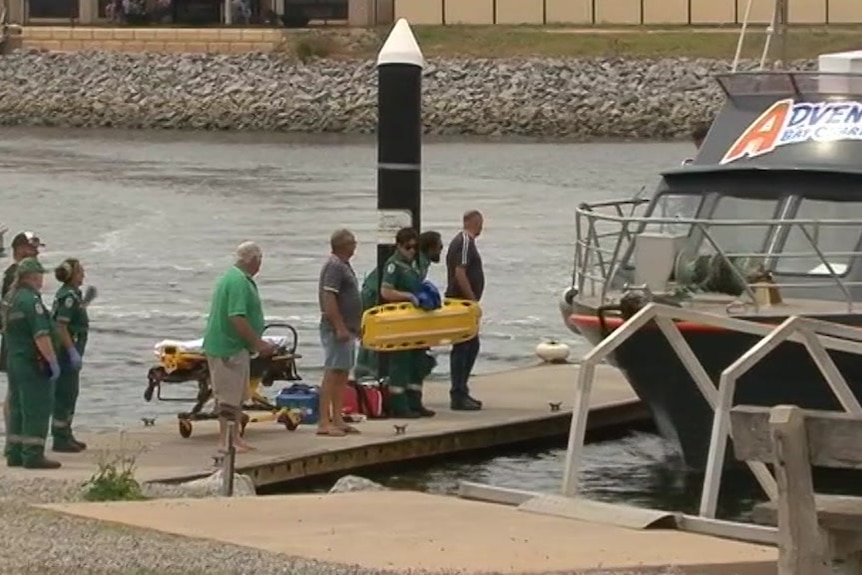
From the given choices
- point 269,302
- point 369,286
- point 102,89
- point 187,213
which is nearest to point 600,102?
point 102,89

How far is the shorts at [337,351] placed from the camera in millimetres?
17859

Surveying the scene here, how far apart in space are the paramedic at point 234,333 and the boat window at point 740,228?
347cm

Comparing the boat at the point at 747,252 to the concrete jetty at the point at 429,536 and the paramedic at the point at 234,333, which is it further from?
the concrete jetty at the point at 429,536

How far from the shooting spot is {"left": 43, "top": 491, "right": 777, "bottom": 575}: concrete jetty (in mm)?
12266

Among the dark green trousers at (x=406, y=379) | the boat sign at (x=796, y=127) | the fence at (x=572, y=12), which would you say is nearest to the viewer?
the boat sign at (x=796, y=127)

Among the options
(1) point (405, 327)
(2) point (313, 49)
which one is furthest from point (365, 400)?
(2) point (313, 49)

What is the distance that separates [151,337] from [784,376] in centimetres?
1406

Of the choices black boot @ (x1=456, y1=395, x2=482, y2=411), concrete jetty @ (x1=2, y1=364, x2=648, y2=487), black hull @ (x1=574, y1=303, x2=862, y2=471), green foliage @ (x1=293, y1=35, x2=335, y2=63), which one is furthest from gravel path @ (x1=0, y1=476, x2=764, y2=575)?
green foliage @ (x1=293, y1=35, x2=335, y2=63)

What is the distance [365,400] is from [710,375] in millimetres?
3535

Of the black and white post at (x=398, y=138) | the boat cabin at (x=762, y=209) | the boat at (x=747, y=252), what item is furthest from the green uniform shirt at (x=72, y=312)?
the boat cabin at (x=762, y=209)

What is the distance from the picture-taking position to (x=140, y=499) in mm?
14398

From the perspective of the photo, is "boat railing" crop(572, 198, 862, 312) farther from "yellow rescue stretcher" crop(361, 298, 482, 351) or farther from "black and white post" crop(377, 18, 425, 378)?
"black and white post" crop(377, 18, 425, 378)

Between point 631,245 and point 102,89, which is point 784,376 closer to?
point 631,245

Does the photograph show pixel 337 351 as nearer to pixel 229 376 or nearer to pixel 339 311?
pixel 339 311
